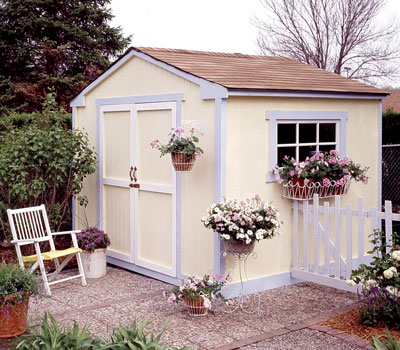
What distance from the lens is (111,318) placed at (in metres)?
6.41

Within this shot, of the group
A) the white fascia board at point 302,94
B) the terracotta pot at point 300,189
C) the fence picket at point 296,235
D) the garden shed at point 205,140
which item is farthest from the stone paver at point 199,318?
the white fascia board at point 302,94

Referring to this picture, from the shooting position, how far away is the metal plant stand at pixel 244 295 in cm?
664

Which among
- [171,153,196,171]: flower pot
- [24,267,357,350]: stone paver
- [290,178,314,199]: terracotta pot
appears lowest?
[24,267,357,350]: stone paver

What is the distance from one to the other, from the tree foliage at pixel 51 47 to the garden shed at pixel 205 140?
13.1 metres

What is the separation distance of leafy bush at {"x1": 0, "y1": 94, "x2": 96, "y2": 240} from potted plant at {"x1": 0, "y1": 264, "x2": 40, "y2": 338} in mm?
2791

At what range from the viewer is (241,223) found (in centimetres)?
628

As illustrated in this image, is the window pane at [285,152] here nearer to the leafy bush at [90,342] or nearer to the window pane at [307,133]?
the window pane at [307,133]

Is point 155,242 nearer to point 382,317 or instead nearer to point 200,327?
point 200,327

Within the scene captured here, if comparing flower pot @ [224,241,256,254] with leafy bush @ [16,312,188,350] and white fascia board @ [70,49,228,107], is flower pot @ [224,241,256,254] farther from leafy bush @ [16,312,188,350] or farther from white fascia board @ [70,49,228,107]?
leafy bush @ [16,312,188,350]

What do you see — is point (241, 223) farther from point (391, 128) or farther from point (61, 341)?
point (391, 128)

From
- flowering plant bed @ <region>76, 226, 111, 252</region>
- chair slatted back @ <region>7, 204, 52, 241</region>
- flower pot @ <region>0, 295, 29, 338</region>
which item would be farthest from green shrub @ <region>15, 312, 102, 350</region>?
flowering plant bed @ <region>76, 226, 111, 252</region>

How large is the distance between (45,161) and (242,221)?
3672mm

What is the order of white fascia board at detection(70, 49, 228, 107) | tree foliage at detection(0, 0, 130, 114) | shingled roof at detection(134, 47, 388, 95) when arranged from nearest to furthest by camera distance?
white fascia board at detection(70, 49, 228, 107), shingled roof at detection(134, 47, 388, 95), tree foliage at detection(0, 0, 130, 114)

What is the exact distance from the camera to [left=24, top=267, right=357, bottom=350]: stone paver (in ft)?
18.8
